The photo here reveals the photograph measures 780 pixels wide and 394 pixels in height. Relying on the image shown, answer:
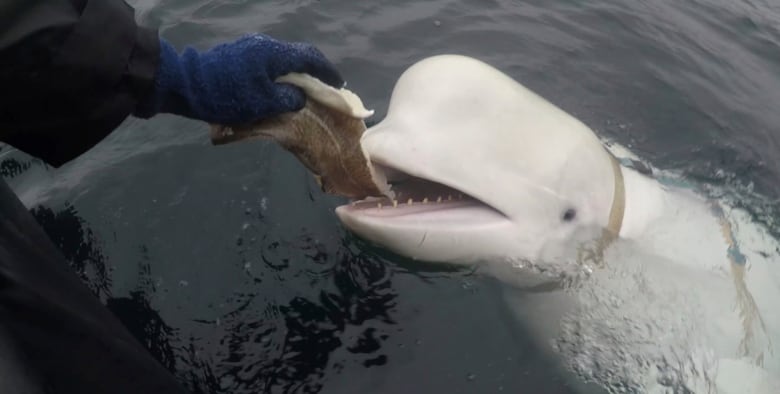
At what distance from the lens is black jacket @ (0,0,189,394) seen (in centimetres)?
272

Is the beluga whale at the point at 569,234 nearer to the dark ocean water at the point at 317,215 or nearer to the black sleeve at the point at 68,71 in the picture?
the dark ocean water at the point at 317,215

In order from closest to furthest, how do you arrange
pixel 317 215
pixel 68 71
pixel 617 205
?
pixel 68 71, pixel 617 205, pixel 317 215

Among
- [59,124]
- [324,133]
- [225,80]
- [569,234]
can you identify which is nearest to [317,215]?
[569,234]

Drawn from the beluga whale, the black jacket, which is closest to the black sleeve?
the black jacket

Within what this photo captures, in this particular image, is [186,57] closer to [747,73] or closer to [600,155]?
[600,155]

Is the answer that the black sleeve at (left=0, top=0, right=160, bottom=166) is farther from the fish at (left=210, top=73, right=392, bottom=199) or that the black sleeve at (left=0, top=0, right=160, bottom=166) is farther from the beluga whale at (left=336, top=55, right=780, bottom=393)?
the beluga whale at (left=336, top=55, right=780, bottom=393)

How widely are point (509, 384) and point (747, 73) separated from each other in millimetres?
6123

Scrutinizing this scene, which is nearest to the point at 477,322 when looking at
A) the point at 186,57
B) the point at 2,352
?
the point at 186,57

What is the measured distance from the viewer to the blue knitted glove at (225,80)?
319 centimetres

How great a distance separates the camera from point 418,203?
450 centimetres

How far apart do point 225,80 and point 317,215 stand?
2.42 m

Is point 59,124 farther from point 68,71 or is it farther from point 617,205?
point 617,205

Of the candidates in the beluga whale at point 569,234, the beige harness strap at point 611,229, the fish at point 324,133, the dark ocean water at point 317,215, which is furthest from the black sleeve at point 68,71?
the beige harness strap at point 611,229

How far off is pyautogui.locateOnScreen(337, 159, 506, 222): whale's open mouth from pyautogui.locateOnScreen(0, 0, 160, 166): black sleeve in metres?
1.49
